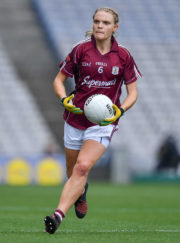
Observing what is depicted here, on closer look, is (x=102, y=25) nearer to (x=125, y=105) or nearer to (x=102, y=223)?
(x=125, y=105)

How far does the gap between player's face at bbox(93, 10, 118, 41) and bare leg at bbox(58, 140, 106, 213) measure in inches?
44.4

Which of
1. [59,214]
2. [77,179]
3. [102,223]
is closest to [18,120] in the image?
[102,223]

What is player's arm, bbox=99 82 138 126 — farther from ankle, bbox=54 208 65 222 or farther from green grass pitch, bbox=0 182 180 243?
green grass pitch, bbox=0 182 180 243

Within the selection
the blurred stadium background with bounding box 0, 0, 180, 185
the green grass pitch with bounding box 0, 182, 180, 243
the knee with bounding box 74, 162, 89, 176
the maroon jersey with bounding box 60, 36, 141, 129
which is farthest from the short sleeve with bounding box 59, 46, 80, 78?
the blurred stadium background with bounding box 0, 0, 180, 185

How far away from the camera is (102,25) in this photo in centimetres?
667

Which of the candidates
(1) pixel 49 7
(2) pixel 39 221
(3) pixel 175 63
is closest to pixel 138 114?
(3) pixel 175 63

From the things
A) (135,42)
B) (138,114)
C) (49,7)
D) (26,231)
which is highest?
(26,231)

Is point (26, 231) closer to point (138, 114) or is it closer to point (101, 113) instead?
point (101, 113)

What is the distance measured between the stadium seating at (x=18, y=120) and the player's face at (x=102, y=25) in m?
15.1

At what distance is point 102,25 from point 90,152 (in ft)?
4.08

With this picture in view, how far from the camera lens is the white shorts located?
669cm

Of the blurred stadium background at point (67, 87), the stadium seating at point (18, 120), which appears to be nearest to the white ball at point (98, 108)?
the blurred stadium background at point (67, 87)

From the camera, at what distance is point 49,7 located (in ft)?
84.1

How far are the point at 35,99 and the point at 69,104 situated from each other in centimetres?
1704
